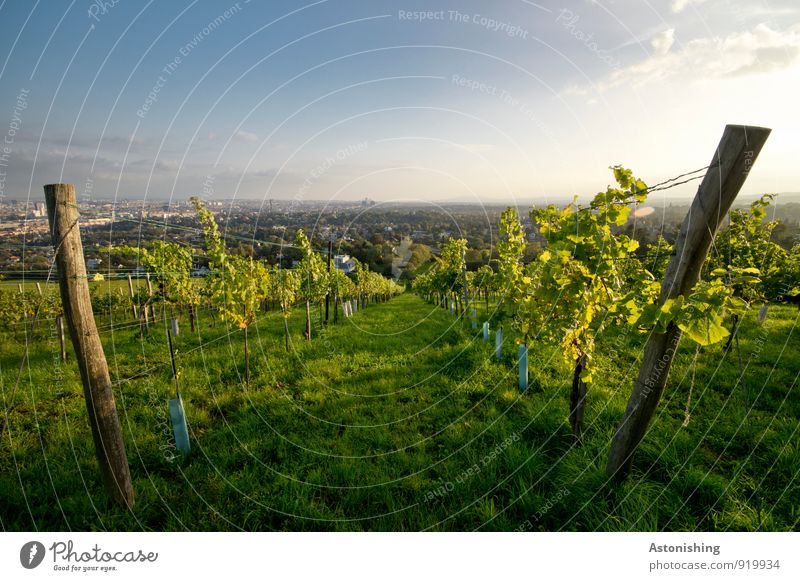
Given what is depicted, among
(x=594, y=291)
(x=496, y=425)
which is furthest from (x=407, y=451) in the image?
(x=594, y=291)

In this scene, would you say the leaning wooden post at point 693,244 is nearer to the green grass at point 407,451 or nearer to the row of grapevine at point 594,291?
the row of grapevine at point 594,291

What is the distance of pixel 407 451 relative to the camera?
15.8 ft

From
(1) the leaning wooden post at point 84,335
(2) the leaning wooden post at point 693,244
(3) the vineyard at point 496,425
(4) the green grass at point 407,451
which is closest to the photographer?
(2) the leaning wooden post at point 693,244

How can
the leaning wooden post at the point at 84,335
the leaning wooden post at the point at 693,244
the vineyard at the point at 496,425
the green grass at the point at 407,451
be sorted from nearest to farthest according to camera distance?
the leaning wooden post at the point at 693,244 → the leaning wooden post at the point at 84,335 → the vineyard at the point at 496,425 → the green grass at the point at 407,451

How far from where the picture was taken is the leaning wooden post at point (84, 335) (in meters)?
3.04

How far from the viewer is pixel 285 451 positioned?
15.7ft

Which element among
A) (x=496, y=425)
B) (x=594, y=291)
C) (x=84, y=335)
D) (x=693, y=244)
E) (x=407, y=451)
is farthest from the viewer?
(x=496, y=425)

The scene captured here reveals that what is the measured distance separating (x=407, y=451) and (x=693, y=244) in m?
4.30

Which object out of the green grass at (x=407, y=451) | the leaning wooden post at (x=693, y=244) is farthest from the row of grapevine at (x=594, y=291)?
the green grass at (x=407, y=451)

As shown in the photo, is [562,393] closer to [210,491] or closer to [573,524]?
[573,524]

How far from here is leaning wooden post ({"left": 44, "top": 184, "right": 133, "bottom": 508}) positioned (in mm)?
3043

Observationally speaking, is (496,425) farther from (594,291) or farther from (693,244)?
(693,244)

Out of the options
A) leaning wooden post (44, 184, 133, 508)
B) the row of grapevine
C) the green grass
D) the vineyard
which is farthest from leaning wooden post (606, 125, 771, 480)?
leaning wooden post (44, 184, 133, 508)

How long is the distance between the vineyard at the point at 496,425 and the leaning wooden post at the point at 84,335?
0.05 meters
